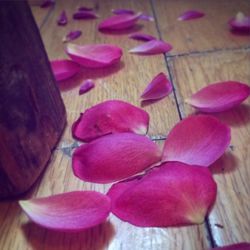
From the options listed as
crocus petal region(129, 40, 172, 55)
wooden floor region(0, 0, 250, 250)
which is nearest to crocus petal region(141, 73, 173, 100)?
wooden floor region(0, 0, 250, 250)

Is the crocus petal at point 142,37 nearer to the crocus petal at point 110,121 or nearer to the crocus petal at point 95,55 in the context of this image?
the crocus petal at point 95,55

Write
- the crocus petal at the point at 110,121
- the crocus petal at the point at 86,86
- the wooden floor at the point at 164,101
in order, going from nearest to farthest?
the wooden floor at the point at 164,101
the crocus petal at the point at 110,121
the crocus petal at the point at 86,86

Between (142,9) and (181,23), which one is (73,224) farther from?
(142,9)

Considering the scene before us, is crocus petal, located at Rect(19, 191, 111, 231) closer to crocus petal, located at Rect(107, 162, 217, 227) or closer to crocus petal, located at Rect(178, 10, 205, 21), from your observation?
crocus petal, located at Rect(107, 162, 217, 227)

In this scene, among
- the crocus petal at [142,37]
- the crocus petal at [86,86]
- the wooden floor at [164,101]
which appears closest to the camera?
the wooden floor at [164,101]

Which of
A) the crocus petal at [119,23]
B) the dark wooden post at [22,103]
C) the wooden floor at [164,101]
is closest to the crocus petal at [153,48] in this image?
the wooden floor at [164,101]

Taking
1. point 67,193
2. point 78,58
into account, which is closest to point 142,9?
point 78,58

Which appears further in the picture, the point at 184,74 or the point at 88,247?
the point at 184,74

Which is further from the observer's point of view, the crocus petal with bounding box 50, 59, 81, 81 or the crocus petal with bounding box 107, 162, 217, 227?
the crocus petal with bounding box 50, 59, 81, 81
